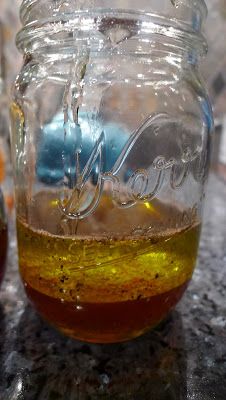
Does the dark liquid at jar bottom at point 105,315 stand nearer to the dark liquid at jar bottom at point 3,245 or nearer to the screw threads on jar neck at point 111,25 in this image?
the dark liquid at jar bottom at point 3,245

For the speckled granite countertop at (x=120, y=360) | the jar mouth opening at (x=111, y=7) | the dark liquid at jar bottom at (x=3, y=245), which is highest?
the jar mouth opening at (x=111, y=7)

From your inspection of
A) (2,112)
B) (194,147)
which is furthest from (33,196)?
(2,112)

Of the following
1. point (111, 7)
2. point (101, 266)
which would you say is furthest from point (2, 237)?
point (111, 7)

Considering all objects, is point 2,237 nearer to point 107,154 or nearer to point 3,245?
point 3,245

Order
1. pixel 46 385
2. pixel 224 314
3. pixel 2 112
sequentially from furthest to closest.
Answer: pixel 2 112 < pixel 224 314 < pixel 46 385

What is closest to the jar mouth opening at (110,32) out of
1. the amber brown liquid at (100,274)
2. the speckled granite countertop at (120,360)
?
the amber brown liquid at (100,274)

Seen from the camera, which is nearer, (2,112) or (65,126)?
(65,126)

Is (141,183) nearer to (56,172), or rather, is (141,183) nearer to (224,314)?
(56,172)
